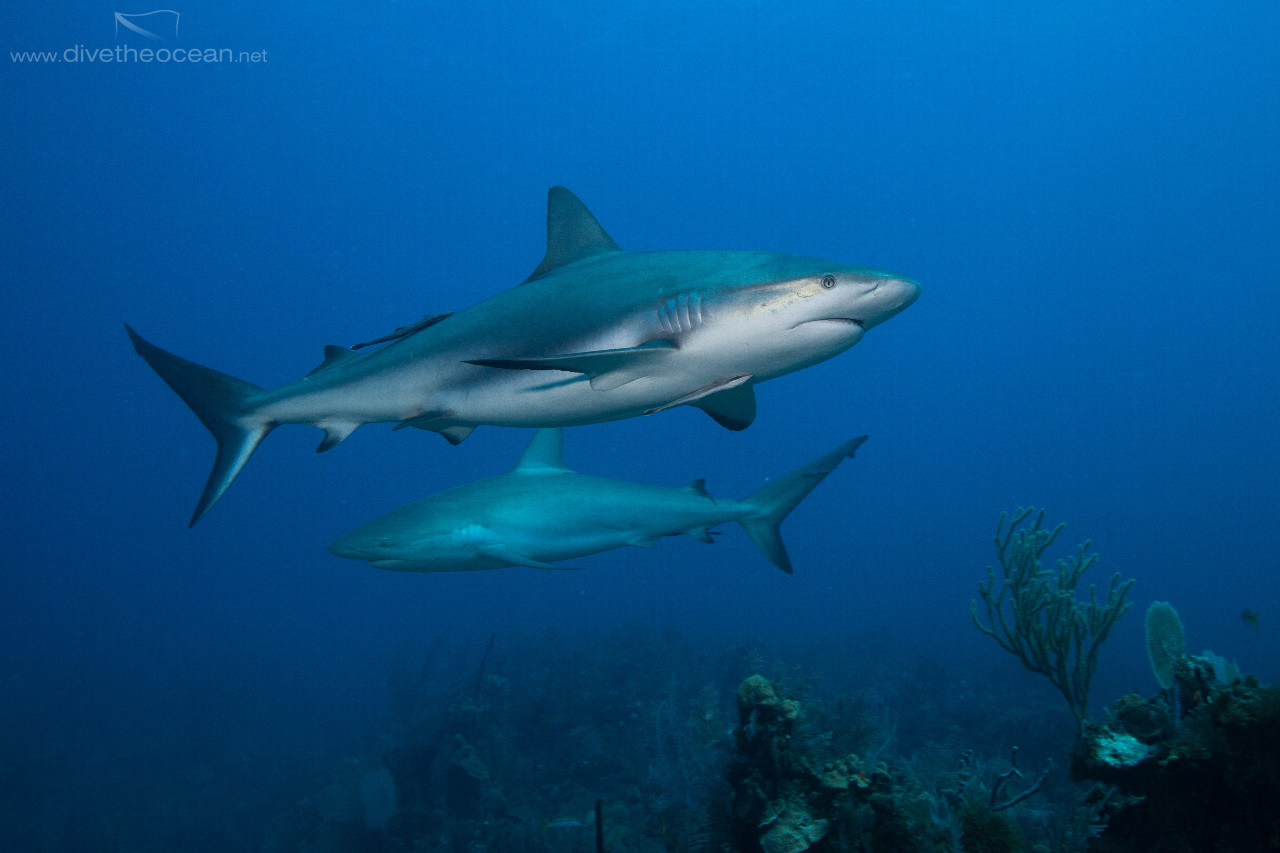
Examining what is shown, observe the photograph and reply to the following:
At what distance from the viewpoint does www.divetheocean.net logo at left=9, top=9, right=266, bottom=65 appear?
58875mm

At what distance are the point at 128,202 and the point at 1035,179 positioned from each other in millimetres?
149946

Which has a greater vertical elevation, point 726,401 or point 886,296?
point 886,296

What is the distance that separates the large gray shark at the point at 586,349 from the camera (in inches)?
88.0

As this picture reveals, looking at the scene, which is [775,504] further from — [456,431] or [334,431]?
[334,431]

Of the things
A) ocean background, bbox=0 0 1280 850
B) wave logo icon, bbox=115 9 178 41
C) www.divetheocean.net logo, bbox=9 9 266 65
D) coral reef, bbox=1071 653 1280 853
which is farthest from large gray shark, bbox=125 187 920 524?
wave logo icon, bbox=115 9 178 41

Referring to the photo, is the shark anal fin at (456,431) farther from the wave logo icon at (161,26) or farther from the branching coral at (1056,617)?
the wave logo icon at (161,26)

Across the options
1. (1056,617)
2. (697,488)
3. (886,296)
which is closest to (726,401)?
(886,296)

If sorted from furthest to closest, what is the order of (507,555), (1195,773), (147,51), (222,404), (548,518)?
(147,51) < (548,518) < (507,555) < (222,404) < (1195,773)

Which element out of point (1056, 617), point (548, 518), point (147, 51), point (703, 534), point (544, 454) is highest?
point (147, 51)

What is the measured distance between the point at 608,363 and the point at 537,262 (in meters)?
76.3

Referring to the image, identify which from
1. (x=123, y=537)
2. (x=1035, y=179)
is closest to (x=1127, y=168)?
(x=1035, y=179)

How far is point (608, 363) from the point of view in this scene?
7.75 ft

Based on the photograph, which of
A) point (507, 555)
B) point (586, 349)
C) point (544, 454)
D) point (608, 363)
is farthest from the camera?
point (544, 454)

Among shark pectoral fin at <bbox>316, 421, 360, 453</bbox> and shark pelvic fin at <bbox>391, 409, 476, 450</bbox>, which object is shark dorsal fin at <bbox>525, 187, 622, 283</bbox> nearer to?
shark pelvic fin at <bbox>391, 409, 476, 450</bbox>
